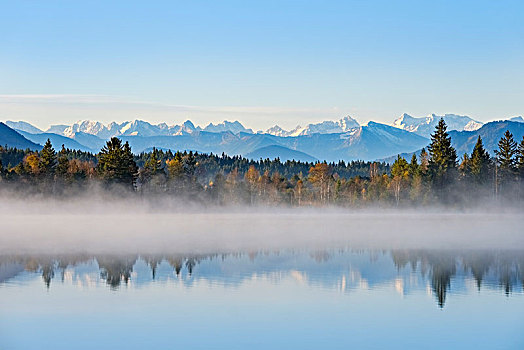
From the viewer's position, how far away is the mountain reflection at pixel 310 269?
104 ft

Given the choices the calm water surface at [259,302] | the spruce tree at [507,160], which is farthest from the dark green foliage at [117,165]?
the spruce tree at [507,160]

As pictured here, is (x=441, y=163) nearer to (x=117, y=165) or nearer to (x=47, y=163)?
(x=117, y=165)

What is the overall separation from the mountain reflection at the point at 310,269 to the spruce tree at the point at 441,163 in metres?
68.7

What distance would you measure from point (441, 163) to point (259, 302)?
92174 mm

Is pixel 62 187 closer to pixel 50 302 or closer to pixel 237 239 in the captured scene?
pixel 237 239

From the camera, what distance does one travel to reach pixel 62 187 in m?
105

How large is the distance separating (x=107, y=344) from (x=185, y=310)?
5.28 metres

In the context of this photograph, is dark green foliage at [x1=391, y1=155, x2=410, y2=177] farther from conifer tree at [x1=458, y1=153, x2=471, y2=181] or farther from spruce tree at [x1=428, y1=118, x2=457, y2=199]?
conifer tree at [x1=458, y1=153, x2=471, y2=181]

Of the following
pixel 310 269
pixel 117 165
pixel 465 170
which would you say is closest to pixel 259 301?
pixel 310 269

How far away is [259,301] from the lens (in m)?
27.0

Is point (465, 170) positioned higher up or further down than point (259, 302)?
higher up

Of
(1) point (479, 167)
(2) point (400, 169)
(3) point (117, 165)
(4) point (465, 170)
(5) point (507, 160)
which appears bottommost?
(3) point (117, 165)

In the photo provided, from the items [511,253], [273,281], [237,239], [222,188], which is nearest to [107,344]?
[273,281]

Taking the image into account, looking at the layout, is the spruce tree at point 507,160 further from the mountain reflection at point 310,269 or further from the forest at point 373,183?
the mountain reflection at point 310,269
